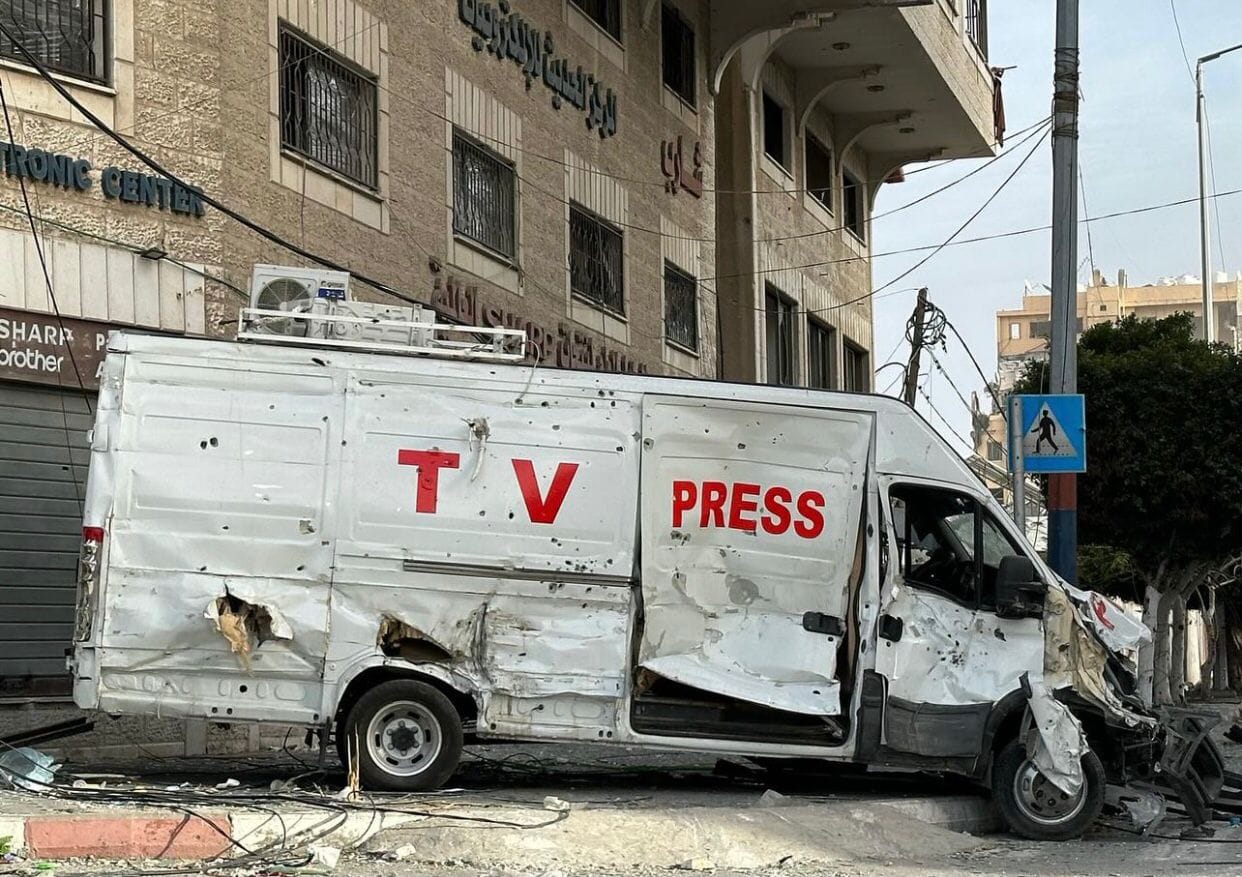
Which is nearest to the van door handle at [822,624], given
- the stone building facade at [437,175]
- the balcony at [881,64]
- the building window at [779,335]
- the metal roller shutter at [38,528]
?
the stone building facade at [437,175]

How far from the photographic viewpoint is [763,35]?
1024 inches

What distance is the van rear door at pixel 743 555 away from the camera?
10.5 m

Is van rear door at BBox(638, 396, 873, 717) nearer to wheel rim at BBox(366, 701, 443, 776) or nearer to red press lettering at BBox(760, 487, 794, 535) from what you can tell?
red press lettering at BBox(760, 487, 794, 535)

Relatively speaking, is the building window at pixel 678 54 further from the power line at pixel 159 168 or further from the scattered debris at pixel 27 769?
the scattered debris at pixel 27 769

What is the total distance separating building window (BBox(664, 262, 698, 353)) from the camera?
23.5 meters

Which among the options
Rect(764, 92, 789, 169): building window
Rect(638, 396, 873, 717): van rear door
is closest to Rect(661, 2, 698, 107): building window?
Rect(764, 92, 789, 169): building window

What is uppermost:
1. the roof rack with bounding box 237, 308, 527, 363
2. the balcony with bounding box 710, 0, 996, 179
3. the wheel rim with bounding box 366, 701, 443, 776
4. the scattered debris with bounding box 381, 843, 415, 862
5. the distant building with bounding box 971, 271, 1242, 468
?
the distant building with bounding box 971, 271, 1242, 468

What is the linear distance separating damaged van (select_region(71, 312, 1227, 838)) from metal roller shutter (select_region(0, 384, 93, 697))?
2.54m

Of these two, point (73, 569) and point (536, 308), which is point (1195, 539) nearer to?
point (536, 308)

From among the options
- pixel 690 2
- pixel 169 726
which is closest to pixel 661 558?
pixel 169 726

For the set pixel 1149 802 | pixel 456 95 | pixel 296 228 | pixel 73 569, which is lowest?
pixel 1149 802

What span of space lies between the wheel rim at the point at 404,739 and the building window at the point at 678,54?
15.0 meters

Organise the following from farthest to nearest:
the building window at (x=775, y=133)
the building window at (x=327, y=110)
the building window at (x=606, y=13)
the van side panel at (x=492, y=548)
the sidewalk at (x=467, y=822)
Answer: the building window at (x=775, y=133), the building window at (x=606, y=13), the building window at (x=327, y=110), the van side panel at (x=492, y=548), the sidewalk at (x=467, y=822)

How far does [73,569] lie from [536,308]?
7533 mm
